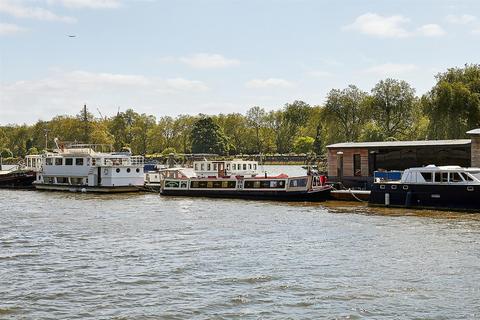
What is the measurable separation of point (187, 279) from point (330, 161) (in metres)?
38.4

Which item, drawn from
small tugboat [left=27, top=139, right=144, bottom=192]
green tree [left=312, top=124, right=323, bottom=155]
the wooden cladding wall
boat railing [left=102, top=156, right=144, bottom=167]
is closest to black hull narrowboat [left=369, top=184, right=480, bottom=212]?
the wooden cladding wall

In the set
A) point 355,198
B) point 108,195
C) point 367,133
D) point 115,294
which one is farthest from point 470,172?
point 367,133

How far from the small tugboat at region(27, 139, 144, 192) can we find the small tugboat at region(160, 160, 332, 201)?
497 centimetres

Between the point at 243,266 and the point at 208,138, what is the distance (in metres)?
133

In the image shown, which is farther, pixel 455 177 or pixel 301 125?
pixel 301 125

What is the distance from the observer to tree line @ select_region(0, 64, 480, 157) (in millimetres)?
80188

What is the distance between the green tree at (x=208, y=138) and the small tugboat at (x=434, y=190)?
4361 inches

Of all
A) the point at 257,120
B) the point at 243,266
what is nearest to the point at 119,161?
the point at 243,266

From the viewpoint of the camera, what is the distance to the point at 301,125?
17212 cm

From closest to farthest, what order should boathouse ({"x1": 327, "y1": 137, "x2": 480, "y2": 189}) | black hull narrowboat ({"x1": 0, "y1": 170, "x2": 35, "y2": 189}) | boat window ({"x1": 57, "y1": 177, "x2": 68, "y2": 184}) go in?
boathouse ({"x1": 327, "y1": 137, "x2": 480, "y2": 189}) → boat window ({"x1": 57, "y1": 177, "x2": 68, "y2": 184}) → black hull narrowboat ({"x1": 0, "y1": 170, "x2": 35, "y2": 189})

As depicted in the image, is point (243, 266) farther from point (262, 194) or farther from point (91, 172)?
point (91, 172)

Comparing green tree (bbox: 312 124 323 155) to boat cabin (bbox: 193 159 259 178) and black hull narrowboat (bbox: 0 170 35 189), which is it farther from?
boat cabin (bbox: 193 159 259 178)

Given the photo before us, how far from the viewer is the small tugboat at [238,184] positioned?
53.5 meters

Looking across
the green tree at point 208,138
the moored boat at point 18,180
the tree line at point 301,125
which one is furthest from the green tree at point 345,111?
the moored boat at point 18,180
